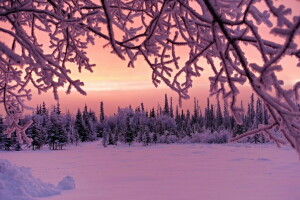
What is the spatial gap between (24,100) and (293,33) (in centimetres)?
380

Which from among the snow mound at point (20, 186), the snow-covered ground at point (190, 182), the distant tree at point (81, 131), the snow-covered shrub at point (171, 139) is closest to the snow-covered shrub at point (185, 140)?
the snow-covered shrub at point (171, 139)

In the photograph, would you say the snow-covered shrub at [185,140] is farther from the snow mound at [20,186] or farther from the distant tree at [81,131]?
the snow mound at [20,186]

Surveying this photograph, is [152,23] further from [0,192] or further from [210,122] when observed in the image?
[210,122]

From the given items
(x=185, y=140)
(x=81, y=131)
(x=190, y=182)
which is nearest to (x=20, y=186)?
(x=190, y=182)

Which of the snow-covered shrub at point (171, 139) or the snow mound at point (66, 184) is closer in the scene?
the snow mound at point (66, 184)

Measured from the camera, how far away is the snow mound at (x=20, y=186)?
7570 mm

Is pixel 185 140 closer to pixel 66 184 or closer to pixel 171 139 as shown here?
pixel 171 139

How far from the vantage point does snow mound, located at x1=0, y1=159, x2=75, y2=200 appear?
7570 millimetres

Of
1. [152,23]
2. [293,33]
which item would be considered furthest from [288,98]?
[152,23]

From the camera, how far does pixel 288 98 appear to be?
1.49 m

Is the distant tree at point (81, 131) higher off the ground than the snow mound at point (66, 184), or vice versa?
the distant tree at point (81, 131)

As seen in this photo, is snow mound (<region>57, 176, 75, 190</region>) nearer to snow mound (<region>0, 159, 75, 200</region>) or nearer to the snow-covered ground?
snow mound (<region>0, 159, 75, 200</region>)

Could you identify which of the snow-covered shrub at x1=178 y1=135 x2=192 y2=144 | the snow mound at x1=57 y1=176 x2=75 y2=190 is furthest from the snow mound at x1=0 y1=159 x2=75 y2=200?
the snow-covered shrub at x1=178 y1=135 x2=192 y2=144

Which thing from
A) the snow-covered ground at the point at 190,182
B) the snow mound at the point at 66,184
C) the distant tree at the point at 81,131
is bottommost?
the snow-covered ground at the point at 190,182
